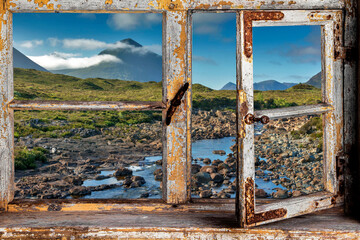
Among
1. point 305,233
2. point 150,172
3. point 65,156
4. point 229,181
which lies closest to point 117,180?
point 150,172

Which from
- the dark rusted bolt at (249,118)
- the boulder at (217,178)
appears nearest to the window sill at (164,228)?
the dark rusted bolt at (249,118)

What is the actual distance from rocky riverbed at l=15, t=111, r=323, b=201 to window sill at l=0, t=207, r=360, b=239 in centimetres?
330

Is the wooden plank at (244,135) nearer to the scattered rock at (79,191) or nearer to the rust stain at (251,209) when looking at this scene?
the rust stain at (251,209)

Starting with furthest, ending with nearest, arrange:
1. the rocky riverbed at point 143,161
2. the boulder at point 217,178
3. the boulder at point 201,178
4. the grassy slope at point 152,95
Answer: the grassy slope at point 152,95, the boulder at point 217,178, the boulder at point 201,178, the rocky riverbed at point 143,161

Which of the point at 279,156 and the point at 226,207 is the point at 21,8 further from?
the point at 279,156

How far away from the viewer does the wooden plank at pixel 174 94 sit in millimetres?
1289

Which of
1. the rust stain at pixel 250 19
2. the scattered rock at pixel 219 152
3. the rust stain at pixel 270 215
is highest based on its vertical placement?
the rust stain at pixel 250 19

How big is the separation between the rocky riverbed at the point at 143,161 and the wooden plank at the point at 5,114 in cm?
339

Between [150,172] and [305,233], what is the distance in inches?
228

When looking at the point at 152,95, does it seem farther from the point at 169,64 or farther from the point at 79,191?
the point at 169,64

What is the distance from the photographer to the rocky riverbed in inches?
209

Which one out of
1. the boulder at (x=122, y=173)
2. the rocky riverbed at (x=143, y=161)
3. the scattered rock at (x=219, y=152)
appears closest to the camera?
the rocky riverbed at (x=143, y=161)

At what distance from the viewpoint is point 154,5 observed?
129cm

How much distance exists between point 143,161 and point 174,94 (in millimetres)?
6873
